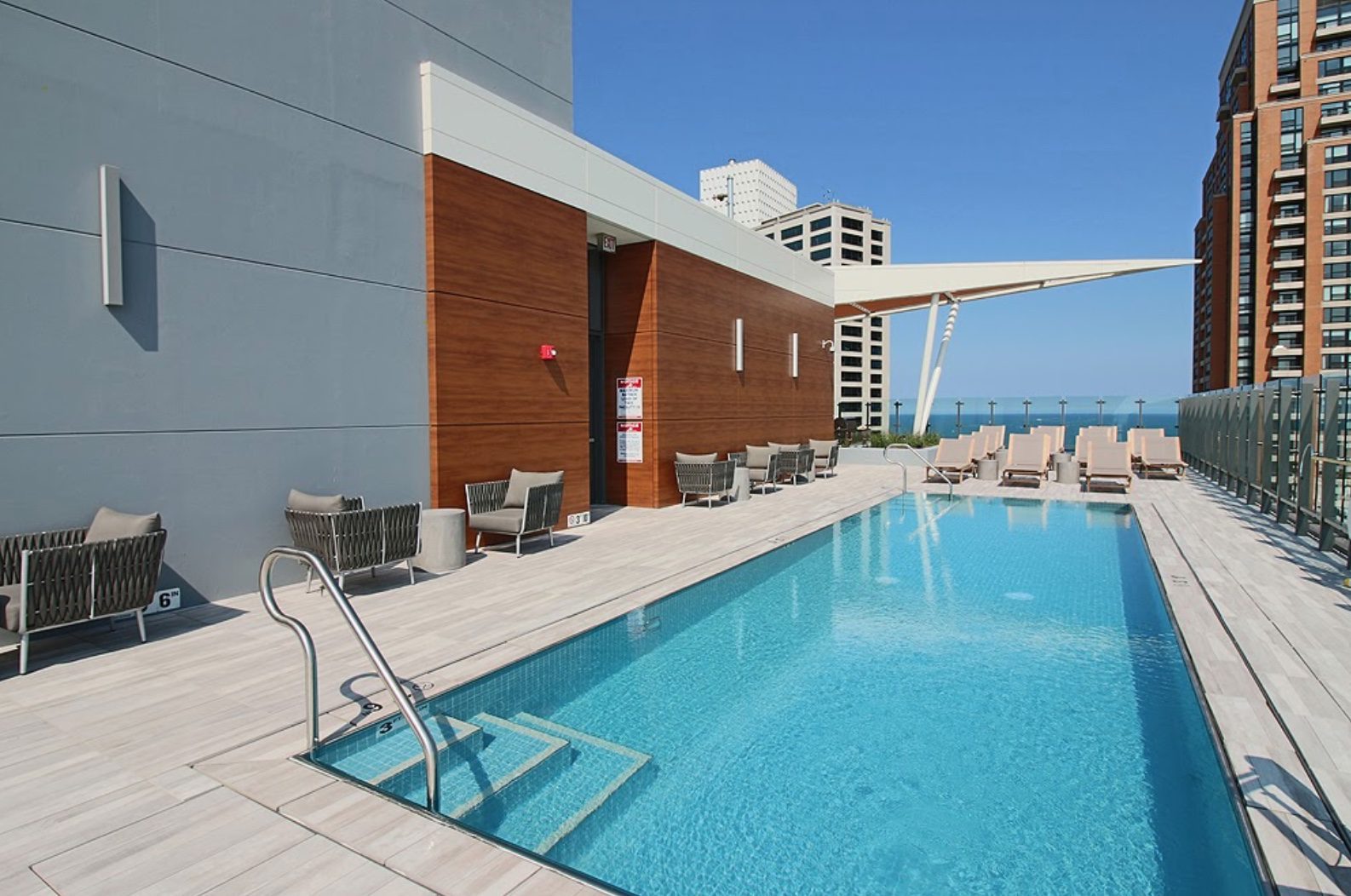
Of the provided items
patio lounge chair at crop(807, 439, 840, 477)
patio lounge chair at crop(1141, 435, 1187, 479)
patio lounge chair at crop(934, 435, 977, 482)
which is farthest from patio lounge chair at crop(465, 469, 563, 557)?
patio lounge chair at crop(1141, 435, 1187, 479)

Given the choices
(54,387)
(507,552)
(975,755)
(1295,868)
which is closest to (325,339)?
(54,387)

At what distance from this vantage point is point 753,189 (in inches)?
3612

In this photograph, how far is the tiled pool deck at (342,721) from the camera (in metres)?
2.43

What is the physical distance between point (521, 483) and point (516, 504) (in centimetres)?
26

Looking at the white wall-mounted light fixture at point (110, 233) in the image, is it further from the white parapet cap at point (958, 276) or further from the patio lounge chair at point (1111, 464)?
the white parapet cap at point (958, 276)

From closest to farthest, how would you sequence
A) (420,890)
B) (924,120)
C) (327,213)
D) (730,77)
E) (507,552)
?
(420,890) → (327,213) → (507,552) → (730,77) → (924,120)

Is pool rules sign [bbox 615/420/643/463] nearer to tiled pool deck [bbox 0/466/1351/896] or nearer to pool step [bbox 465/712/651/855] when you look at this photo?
tiled pool deck [bbox 0/466/1351/896]

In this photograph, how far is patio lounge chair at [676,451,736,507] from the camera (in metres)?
11.4

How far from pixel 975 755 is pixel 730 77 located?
62.2 feet

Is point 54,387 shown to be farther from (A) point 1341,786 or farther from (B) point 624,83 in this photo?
(B) point 624,83

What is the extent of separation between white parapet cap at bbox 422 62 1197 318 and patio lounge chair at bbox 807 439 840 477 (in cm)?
359

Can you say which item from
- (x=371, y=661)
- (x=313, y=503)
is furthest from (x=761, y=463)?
(x=371, y=661)

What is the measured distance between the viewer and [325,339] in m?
6.72

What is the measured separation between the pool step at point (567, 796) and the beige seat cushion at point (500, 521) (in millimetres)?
4010
